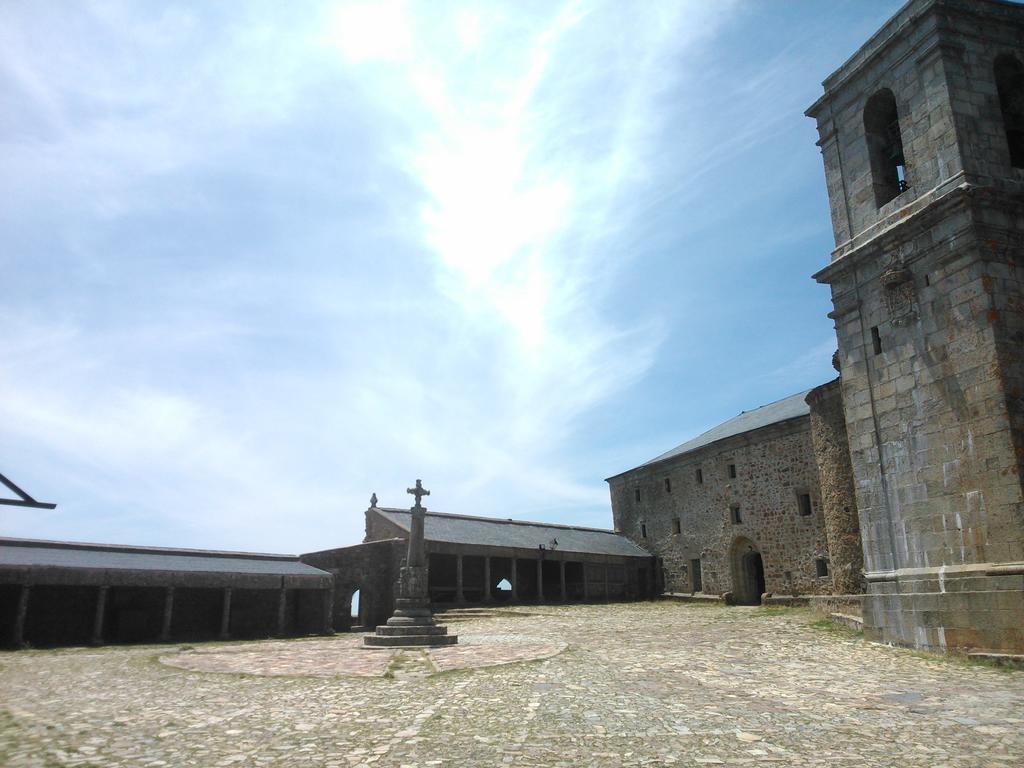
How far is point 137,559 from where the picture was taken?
21.2m

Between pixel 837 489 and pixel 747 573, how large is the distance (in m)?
11.1

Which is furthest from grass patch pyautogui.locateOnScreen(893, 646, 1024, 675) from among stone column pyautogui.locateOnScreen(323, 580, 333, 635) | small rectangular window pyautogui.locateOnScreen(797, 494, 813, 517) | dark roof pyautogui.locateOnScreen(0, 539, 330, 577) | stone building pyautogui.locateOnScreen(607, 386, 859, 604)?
dark roof pyautogui.locateOnScreen(0, 539, 330, 577)

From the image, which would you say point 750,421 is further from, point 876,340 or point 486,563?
point 876,340

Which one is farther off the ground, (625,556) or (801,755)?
(625,556)

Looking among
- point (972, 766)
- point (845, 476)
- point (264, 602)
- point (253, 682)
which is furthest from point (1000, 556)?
point (264, 602)

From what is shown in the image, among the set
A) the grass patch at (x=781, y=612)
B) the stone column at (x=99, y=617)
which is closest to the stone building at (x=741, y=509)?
the grass patch at (x=781, y=612)

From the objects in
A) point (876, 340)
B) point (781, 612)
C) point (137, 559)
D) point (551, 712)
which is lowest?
point (551, 712)

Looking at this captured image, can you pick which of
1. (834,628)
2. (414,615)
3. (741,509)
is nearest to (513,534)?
(741,509)

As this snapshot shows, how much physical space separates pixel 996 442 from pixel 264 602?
20.1 meters

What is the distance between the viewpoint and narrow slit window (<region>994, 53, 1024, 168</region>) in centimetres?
1318

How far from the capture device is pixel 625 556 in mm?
32094

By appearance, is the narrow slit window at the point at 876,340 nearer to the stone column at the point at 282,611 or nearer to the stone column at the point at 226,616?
the stone column at the point at 282,611

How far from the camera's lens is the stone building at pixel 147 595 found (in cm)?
1820

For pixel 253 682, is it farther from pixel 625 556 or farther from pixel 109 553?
pixel 625 556
